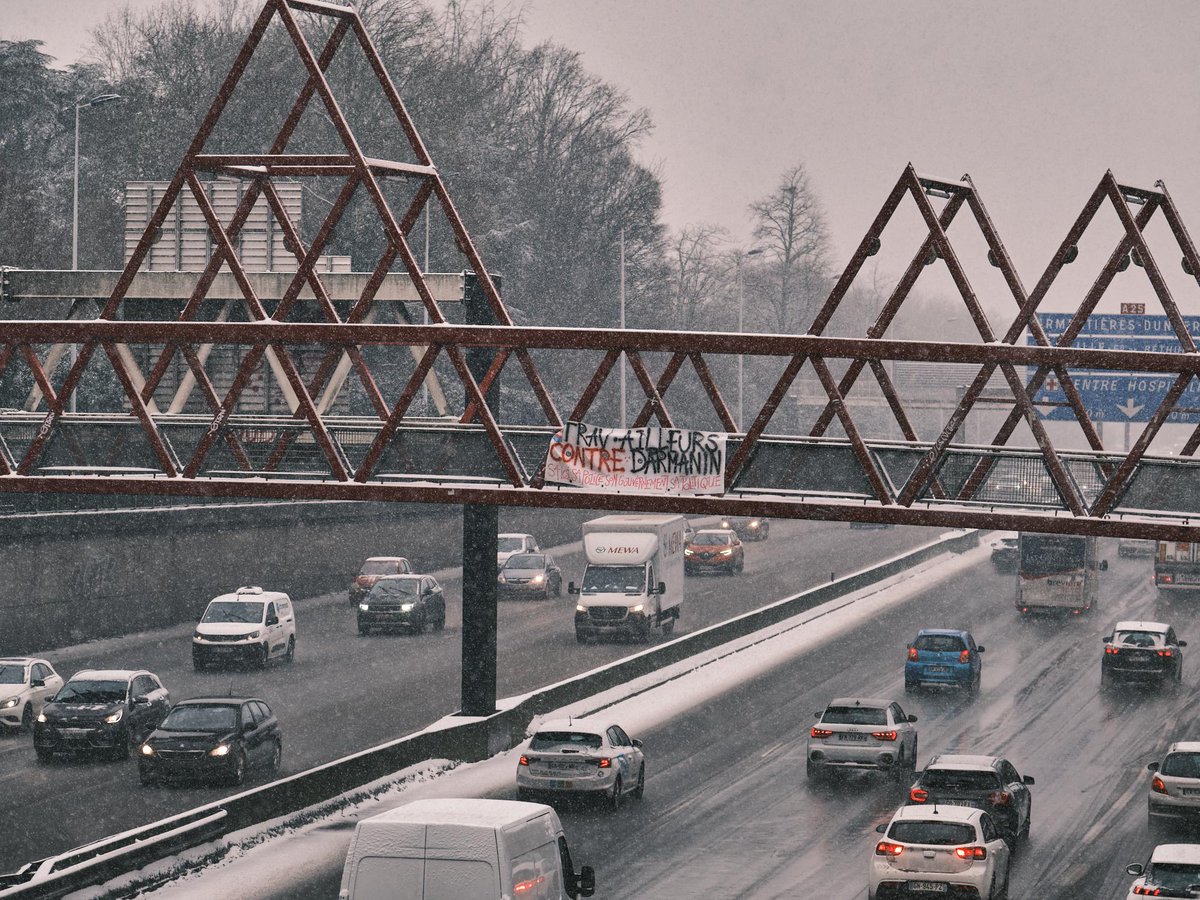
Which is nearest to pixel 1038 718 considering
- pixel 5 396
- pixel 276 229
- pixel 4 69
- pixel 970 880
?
pixel 970 880

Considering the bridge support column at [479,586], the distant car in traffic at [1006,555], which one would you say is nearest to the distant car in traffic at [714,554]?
→ the distant car in traffic at [1006,555]

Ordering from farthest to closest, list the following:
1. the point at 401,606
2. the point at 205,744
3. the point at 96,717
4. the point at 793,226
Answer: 1. the point at 793,226
2. the point at 401,606
3. the point at 96,717
4. the point at 205,744

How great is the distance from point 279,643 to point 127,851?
24223 millimetres

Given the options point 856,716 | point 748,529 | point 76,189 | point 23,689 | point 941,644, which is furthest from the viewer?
point 748,529

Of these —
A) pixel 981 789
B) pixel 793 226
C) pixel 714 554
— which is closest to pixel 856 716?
pixel 981 789

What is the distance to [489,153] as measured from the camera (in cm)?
8206

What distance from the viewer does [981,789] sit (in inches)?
1089

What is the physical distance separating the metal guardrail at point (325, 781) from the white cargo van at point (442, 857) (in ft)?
18.9

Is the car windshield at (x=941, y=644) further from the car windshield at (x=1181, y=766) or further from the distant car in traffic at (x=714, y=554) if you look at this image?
the distant car in traffic at (x=714, y=554)

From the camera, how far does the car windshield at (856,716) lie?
Answer: 33219mm

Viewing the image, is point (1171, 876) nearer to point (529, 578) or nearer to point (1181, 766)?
point (1181, 766)

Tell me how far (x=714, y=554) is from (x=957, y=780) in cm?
4136

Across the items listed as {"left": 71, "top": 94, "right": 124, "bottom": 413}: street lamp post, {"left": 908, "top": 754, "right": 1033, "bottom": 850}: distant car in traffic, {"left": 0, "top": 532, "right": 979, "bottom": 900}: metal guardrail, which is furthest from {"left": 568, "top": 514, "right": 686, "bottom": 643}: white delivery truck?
{"left": 908, "top": 754, "right": 1033, "bottom": 850}: distant car in traffic

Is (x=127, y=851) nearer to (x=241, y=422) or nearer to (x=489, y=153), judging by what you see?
(x=241, y=422)
